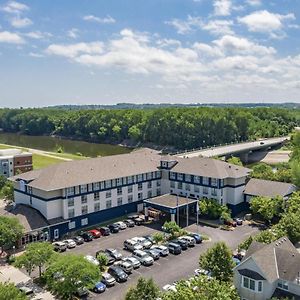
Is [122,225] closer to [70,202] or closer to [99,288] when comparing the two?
[70,202]

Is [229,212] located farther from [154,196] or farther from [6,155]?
[6,155]

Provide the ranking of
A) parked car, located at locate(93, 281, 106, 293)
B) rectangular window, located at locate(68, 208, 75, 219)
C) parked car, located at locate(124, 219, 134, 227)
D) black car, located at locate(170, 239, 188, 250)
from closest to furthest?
parked car, located at locate(93, 281, 106, 293), black car, located at locate(170, 239, 188, 250), rectangular window, located at locate(68, 208, 75, 219), parked car, located at locate(124, 219, 134, 227)

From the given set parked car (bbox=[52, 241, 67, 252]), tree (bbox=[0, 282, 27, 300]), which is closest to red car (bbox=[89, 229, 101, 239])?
parked car (bbox=[52, 241, 67, 252])

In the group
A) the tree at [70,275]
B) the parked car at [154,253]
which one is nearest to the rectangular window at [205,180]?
the parked car at [154,253]

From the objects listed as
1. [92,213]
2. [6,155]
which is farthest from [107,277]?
[6,155]

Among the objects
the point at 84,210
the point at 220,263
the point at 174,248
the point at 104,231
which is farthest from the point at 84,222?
the point at 220,263

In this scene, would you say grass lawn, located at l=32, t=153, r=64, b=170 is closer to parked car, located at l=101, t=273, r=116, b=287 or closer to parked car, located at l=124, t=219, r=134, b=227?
parked car, located at l=124, t=219, r=134, b=227

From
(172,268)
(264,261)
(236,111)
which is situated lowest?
(172,268)
